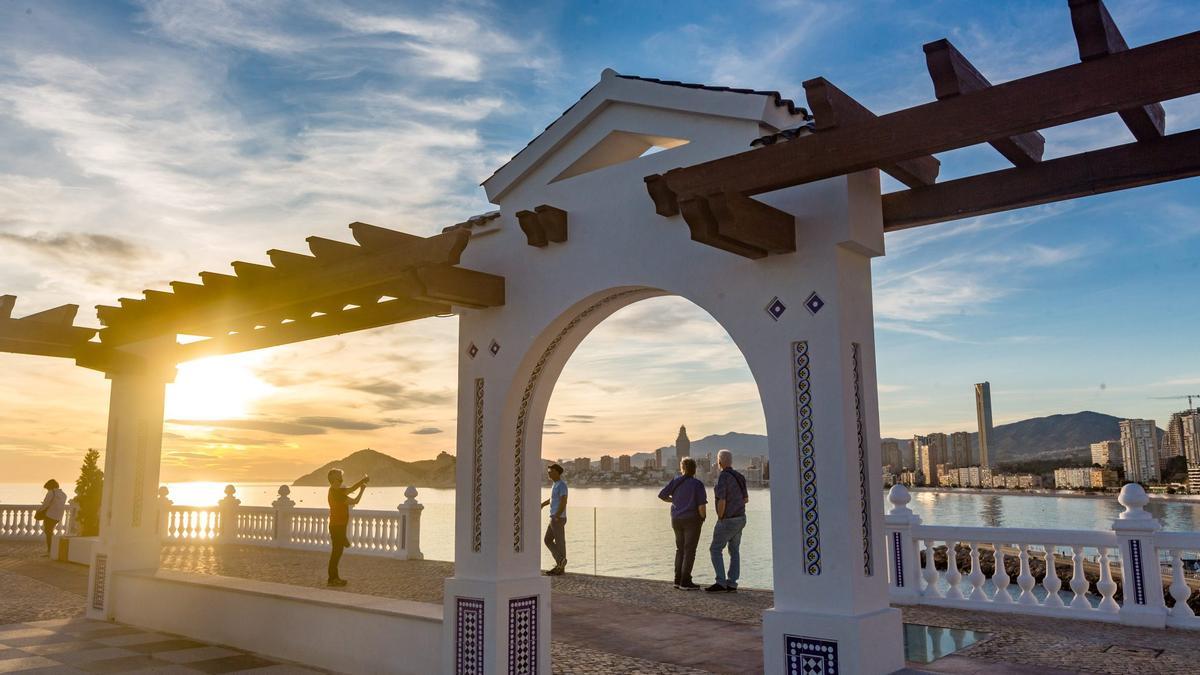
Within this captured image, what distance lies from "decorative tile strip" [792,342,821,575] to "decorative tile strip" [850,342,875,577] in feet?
0.73

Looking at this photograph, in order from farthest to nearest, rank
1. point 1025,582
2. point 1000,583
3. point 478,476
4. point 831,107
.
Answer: point 1000,583 < point 1025,582 < point 478,476 < point 831,107

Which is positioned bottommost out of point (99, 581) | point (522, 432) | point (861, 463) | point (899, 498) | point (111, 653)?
point (111, 653)

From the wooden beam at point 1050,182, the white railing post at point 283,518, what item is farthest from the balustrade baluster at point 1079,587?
the white railing post at point 283,518

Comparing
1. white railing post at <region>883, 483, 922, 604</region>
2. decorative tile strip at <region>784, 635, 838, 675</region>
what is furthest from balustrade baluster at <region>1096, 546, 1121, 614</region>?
decorative tile strip at <region>784, 635, 838, 675</region>

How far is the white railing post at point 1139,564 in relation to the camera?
6371 mm

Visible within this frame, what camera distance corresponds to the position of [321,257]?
5.76m

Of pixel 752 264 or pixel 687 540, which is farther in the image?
pixel 687 540

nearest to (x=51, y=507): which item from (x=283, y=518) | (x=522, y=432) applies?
(x=283, y=518)

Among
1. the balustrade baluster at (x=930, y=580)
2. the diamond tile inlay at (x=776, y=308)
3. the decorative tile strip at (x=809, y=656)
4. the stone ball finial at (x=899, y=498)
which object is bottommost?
the balustrade baluster at (x=930, y=580)

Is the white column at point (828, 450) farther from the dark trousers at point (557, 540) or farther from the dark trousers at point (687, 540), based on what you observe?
the dark trousers at point (557, 540)

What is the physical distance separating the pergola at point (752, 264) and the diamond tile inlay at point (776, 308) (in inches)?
0.4

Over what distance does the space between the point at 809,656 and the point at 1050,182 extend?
8.64ft

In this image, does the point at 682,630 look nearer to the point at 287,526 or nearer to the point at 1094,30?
the point at 1094,30

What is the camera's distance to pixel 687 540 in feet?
29.0
